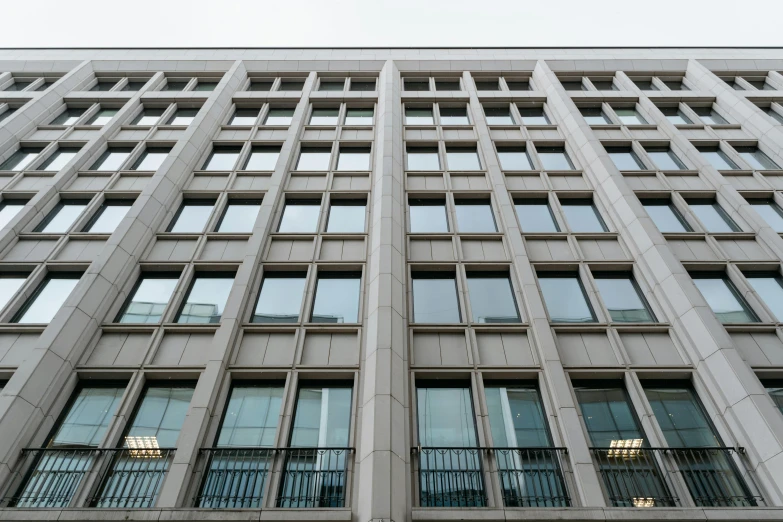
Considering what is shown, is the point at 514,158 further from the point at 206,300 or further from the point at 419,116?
the point at 206,300

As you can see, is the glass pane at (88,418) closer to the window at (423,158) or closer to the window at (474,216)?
the window at (474,216)

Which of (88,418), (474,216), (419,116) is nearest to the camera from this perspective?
(88,418)

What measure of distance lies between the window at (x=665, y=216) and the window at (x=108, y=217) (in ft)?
61.5

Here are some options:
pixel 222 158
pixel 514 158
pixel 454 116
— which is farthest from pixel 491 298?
pixel 222 158

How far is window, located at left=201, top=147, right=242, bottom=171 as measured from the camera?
20344mm

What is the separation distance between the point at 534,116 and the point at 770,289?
12.6 metres

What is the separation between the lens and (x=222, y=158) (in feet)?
68.5

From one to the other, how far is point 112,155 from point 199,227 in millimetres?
6857

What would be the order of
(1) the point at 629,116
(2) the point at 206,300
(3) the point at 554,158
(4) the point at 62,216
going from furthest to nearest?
(1) the point at 629,116 → (3) the point at 554,158 → (4) the point at 62,216 → (2) the point at 206,300

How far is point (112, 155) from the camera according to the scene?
20797 millimetres

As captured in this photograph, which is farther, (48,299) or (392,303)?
(48,299)

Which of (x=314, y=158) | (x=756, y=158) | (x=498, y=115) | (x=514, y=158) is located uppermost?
(x=498, y=115)

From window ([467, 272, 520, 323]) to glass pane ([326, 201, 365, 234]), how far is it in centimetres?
431

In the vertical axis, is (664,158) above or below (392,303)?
above
